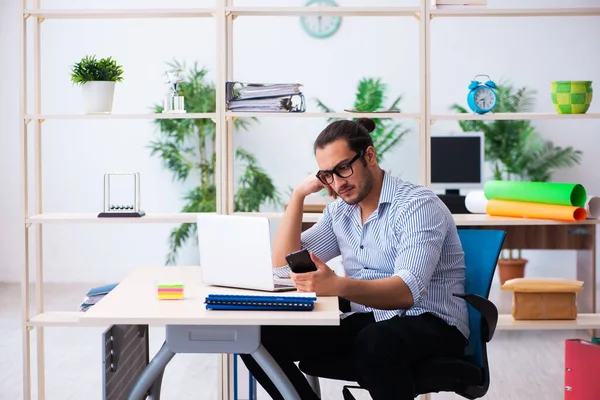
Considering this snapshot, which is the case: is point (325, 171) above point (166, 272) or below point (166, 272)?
above

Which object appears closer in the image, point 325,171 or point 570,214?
point 325,171

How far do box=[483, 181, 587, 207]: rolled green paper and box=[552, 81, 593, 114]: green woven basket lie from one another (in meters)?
0.36

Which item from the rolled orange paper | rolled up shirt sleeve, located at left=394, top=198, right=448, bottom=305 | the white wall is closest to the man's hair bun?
rolled up shirt sleeve, located at left=394, top=198, right=448, bottom=305

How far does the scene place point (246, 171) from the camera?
725 cm

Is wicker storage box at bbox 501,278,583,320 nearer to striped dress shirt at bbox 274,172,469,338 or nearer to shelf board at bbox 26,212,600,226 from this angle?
shelf board at bbox 26,212,600,226

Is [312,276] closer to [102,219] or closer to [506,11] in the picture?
[102,219]

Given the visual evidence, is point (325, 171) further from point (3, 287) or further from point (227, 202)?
point (3, 287)

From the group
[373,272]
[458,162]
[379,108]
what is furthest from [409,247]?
[379,108]

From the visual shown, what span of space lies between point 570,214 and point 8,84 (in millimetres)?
5770

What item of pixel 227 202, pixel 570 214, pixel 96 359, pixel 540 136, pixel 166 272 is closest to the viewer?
pixel 166 272

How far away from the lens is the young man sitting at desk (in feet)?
7.70

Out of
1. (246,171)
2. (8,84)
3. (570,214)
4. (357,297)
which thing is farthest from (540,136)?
(357,297)

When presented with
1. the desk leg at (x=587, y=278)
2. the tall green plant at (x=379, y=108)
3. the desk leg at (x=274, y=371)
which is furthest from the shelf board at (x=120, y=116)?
the tall green plant at (x=379, y=108)

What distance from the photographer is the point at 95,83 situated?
3.58 m
